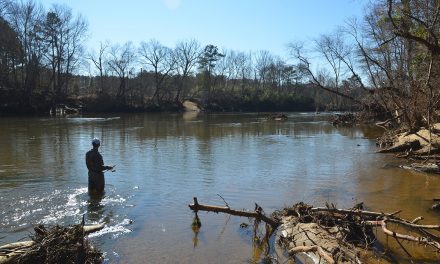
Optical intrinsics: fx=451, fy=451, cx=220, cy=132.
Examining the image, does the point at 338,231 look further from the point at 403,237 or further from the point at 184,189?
the point at 184,189

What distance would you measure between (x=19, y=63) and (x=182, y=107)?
31.3 metres

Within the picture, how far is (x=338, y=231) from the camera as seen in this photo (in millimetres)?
8320

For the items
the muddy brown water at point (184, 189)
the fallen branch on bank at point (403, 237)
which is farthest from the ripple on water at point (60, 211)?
the fallen branch on bank at point (403, 237)

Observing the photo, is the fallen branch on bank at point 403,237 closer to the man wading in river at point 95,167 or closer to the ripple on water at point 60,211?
the ripple on water at point 60,211

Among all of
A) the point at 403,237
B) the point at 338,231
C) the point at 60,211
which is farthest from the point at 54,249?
the point at 403,237

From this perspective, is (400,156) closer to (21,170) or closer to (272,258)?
(272,258)

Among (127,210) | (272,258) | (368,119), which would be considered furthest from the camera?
(368,119)

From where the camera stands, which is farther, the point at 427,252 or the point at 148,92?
the point at 148,92

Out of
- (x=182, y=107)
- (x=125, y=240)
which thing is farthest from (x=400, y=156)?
(x=182, y=107)

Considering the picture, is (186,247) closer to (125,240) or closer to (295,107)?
(125,240)

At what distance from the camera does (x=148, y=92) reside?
311 ft

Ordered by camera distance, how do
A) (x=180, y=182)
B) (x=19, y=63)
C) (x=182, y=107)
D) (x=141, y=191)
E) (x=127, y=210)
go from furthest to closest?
(x=182, y=107) < (x=19, y=63) < (x=180, y=182) < (x=141, y=191) < (x=127, y=210)

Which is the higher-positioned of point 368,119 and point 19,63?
point 19,63

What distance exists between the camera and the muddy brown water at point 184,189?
912 cm
